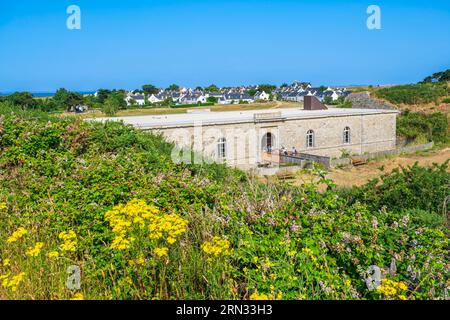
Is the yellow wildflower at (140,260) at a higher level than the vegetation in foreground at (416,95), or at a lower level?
lower

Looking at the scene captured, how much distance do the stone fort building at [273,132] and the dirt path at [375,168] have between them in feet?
11.0

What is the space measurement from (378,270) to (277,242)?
2.97 feet

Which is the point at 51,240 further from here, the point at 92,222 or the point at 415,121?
the point at 415,121

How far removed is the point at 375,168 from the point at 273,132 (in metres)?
6.75

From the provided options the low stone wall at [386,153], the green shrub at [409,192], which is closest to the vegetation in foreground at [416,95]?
the low stone wall at [386,153]

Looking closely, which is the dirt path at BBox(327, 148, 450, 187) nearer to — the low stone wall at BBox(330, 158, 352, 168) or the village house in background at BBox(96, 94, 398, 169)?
the low stone wall at BBox(330, 158, 352, 168)

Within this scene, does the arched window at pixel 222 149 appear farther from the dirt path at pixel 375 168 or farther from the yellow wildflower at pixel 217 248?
the yellow wildflower at pixel 217 248

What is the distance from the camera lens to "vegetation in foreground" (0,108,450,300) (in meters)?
3.34

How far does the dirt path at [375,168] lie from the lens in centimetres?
2351

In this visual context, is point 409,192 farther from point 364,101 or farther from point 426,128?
point 364,101

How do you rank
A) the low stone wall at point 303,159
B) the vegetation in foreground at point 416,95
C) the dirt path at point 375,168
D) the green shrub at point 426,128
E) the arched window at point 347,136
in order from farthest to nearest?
1. the vegetation in foreground at point 416,95
2. the green shrub at point 426,128
3. the arched window at point 347,136
4. the low stone wall at point 303,159
5. the dirt path at point 375,168

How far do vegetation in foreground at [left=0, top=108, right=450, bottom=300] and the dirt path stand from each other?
16739mm

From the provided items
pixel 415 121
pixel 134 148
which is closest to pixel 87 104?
pixel 415 121
